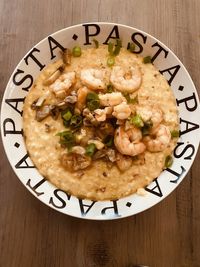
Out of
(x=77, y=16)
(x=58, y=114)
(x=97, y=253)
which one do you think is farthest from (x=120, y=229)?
(x=77, y=16)

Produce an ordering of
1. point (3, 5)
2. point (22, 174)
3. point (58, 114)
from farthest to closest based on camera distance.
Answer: point (3, 5) < point (58, 114) < point (22, 174)

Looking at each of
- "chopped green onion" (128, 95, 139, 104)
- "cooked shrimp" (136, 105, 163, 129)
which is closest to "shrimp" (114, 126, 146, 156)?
"cooked shrimp" (136, 105, 163, 129)

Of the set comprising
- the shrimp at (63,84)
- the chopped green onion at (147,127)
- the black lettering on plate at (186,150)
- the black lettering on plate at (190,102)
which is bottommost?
the black lettering on plate at (186,150)

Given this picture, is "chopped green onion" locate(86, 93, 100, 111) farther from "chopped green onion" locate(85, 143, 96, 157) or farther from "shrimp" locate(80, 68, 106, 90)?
"chopped green onion" locate(85, 143, 96, 157)

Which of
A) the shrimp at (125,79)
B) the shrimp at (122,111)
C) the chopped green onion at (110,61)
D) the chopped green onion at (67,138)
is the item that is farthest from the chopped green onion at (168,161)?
the chopped green onion at (110,61)

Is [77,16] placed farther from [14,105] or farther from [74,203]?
[74,203]

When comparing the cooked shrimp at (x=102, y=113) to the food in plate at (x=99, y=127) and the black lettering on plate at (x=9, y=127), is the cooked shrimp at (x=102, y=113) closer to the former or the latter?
the food in plate at (x=99, y=127)
